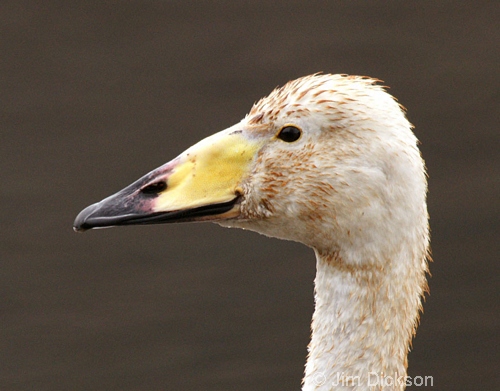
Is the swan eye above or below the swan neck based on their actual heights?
above

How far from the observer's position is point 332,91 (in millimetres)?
4211

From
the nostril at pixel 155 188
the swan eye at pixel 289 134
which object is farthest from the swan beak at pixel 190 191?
the swan eye at pixel 289 134

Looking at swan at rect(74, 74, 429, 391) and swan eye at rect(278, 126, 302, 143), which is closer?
swan at rect(74, 74, 429, 391)

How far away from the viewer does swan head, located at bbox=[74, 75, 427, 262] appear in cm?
411

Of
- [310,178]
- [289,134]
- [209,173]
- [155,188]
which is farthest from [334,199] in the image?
[155,188]

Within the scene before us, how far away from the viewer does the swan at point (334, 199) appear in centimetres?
412

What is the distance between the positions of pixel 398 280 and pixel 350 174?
0.47 meters

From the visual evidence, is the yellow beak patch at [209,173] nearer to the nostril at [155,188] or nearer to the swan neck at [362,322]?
the nostril at [155,188]

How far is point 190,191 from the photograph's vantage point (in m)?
4.21

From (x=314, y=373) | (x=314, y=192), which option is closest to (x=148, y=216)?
(x=314, y=192)

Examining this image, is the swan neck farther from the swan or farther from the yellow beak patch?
the yellow beak patch

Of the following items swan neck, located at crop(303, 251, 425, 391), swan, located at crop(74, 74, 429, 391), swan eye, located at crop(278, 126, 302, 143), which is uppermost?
swan eye, located at crop(278, 126, 302, 143)

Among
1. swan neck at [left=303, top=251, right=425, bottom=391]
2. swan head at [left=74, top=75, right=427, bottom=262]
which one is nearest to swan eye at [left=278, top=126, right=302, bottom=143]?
swan head at [left=74, top=75, right=427, bottom=262]

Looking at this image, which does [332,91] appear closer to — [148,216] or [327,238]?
[327,238]
